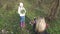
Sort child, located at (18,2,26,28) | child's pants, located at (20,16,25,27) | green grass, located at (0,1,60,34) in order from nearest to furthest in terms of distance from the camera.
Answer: child, located at (18,2,26,28) < child's pants, located at (20,16,25,27) < green grass, located at (0,1,60,34)

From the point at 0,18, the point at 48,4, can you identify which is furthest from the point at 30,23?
the point at 48,4

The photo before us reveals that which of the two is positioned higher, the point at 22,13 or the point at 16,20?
the point at 22,13

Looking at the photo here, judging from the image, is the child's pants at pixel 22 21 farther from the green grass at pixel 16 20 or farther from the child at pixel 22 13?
the green grass at pixel 16 20

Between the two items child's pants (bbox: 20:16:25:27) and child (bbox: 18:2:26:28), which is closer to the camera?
child (bbox: 18:2:26:28)

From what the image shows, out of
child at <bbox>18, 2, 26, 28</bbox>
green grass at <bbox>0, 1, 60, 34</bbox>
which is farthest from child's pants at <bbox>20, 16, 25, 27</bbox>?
green grass at <bbox>0, 1, 60, 34</bbox>

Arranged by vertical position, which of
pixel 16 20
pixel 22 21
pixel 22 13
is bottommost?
pixel 16 20

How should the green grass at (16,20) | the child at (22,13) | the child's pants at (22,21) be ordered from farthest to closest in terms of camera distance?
the green grass at (16,20) → the child's pants at (22,21) → the child at (22,13)

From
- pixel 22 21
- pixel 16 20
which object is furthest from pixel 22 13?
pixel 16 20

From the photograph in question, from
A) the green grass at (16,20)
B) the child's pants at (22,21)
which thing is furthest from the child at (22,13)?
the green grass at (16,20)

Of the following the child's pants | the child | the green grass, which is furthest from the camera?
the green grass

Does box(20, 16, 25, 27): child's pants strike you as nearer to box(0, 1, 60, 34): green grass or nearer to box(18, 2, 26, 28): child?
box(18, 2, 26, 28): child

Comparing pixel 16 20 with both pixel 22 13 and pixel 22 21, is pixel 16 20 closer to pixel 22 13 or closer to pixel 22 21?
pixel 22 21

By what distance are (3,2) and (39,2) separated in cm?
167

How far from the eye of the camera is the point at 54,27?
9203 millimetres
